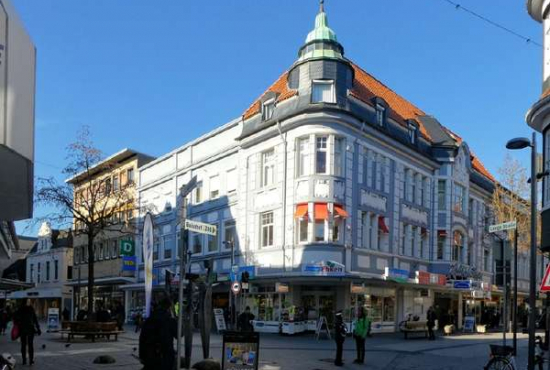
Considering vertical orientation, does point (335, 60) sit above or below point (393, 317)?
above

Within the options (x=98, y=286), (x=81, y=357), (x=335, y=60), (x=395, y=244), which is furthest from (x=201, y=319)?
(x=98, y=286)

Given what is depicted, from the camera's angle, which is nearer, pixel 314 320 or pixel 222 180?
pixel 314 320

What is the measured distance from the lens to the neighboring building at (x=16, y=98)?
618 cm

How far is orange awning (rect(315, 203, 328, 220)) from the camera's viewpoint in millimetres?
30219

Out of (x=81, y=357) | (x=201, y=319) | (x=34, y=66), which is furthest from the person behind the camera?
(x=81, y=357)

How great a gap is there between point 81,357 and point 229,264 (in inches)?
700

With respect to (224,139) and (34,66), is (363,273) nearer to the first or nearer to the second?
(224,139)

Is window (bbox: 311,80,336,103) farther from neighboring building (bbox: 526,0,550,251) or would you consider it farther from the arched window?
the arched window

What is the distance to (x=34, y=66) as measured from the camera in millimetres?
7121

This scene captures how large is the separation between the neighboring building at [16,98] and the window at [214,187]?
1193 inches

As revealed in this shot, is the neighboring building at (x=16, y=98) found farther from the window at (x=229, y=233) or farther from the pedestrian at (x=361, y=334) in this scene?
the window at (x=229, y=233)

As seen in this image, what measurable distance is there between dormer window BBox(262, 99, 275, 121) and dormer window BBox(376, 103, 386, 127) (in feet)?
18.3

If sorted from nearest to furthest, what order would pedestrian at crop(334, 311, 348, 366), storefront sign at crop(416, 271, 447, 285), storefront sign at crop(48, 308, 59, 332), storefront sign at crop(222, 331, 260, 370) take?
storefront sign at crop(222, 331, 260, 370) < pedestrian at crop(334, 311, 348, 366) < storefront sign at crop(48, 308, 59, 332) < storefront sign at crop(416, 271, 447, 285)

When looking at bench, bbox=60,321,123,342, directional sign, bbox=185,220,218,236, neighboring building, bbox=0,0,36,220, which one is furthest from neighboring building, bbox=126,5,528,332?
neighboring building, bbox=0,0,36,220
